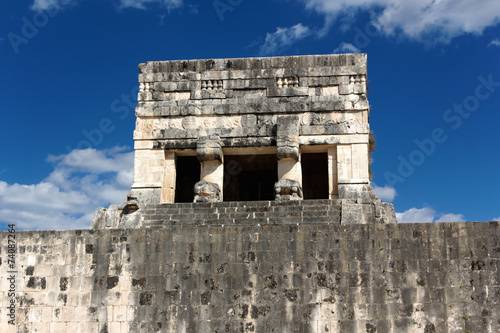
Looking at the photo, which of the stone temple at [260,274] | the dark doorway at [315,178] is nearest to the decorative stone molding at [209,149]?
the stone temple at [260,274]

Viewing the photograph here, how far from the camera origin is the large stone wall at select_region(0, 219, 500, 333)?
11492 mm

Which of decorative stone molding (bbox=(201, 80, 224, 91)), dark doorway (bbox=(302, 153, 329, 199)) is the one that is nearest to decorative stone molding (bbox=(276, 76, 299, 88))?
decorative stone molding (bbox=(201, 80, 224, 91))

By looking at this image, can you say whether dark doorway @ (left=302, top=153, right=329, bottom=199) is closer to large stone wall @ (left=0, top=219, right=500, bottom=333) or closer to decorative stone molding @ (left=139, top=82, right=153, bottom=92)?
decorative stone molding @ (left=139, top=82, right=153, bottom=92)

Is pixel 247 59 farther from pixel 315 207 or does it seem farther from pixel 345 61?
pixel 315 207

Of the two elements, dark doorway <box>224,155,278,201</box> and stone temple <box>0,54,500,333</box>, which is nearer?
stone temple <box>0,54,500,333</box>

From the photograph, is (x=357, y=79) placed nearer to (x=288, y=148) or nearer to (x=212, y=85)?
(x=288, y=148)

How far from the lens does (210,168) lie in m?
16.9

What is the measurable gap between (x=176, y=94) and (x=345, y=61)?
513 centimetres

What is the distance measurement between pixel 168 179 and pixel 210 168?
131cm

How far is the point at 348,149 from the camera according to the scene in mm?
16766

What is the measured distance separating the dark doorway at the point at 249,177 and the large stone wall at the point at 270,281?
8.09m

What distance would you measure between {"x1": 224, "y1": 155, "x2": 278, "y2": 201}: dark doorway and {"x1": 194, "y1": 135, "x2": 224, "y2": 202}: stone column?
301 cm

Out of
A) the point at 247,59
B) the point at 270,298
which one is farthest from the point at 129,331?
the point at 247,59

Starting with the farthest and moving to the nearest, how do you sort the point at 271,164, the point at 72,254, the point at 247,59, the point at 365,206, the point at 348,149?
the point at 271,164 < the point at 247,59 < the point at 348,149 < the point at 365,206 < the point at 72,254
